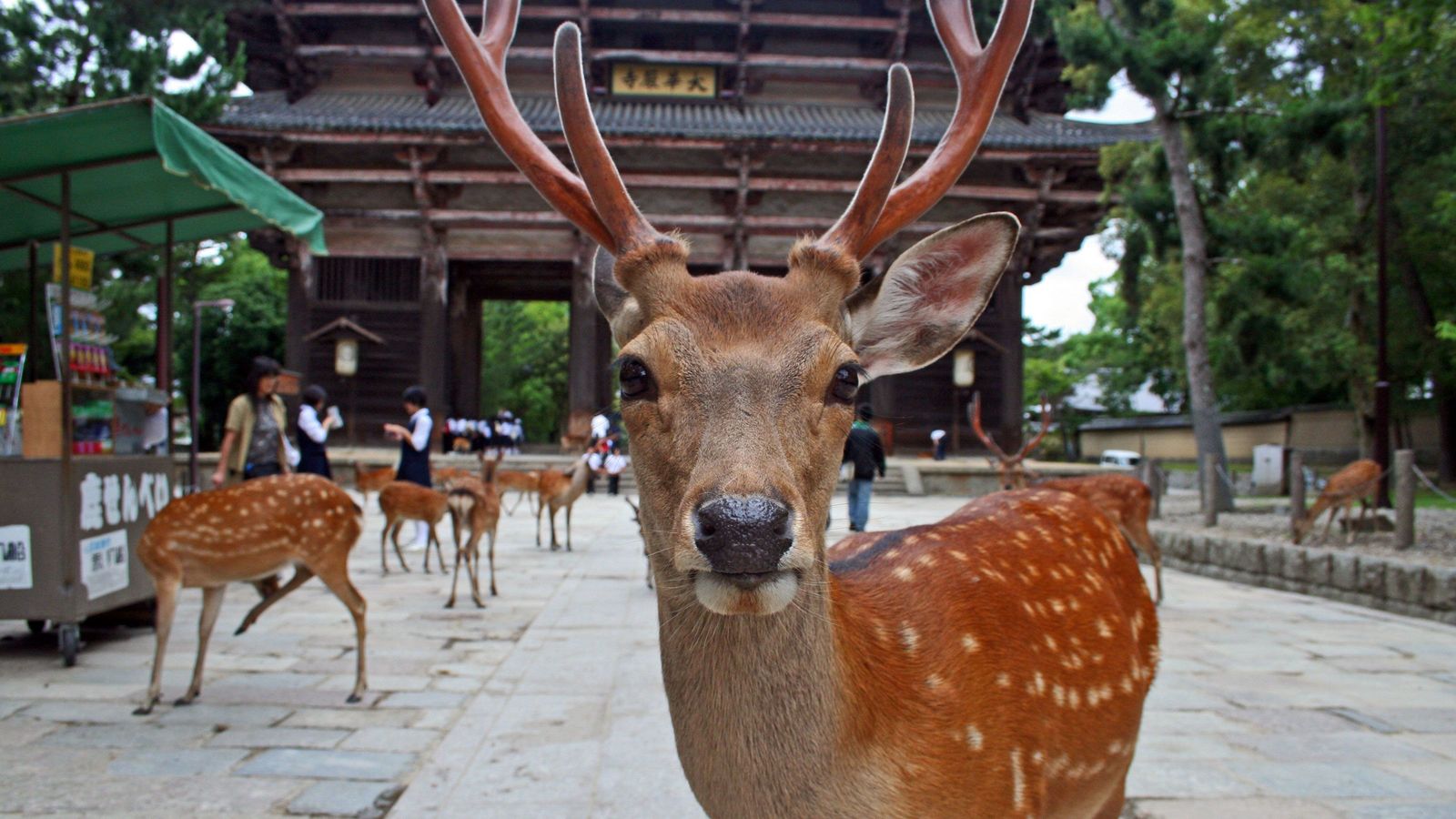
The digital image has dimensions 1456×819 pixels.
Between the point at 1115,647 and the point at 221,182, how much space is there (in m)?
4.62

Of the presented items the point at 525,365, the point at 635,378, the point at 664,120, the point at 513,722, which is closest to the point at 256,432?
the point at 513,722

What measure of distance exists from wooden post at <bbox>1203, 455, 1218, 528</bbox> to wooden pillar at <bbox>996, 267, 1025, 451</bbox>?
8035 millimetres

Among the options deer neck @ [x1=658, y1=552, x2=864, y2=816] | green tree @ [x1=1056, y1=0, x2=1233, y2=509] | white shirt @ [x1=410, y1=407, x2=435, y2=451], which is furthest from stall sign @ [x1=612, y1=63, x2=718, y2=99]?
deer neck @ [x1=658, y1=552, x2=864, y2=816]

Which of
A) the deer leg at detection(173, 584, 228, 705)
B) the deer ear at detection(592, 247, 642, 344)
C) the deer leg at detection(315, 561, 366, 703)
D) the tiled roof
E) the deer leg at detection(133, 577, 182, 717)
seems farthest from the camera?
the tiled roof

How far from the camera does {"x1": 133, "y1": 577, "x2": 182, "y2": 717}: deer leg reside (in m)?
3.92

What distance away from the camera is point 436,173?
17328mm

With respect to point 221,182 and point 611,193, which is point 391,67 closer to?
point 221,182

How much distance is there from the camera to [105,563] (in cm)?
487

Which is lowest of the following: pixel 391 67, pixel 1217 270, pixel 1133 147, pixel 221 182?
pixel 221 182

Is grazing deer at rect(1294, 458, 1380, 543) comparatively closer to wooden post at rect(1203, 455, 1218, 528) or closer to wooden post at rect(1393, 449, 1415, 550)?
wooden post at rect(1393, 449, 1415, 550)

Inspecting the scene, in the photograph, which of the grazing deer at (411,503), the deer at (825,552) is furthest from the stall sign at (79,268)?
the deer at (825,552)

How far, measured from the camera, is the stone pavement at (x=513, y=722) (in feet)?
9.87

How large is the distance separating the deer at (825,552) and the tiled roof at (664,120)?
49.2 ft

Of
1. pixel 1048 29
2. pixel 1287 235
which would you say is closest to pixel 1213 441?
pixel 1287 235
